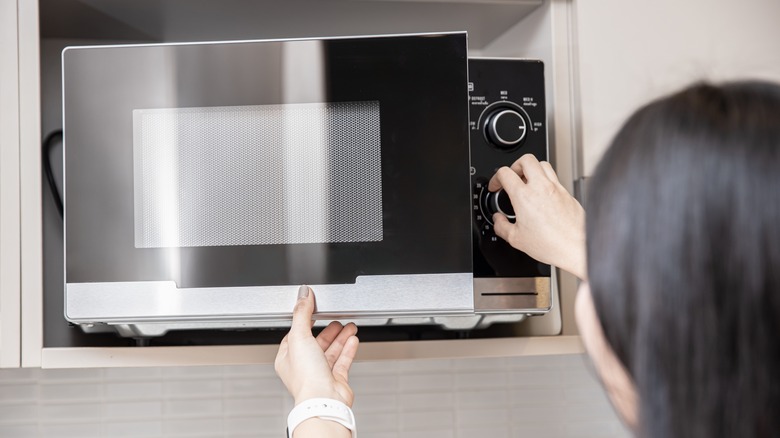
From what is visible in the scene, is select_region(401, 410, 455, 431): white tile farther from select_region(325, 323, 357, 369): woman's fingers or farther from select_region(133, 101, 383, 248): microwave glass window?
select_region(133, 101, 383, 248): microwave glass window

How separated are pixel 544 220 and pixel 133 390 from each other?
760 millimetres

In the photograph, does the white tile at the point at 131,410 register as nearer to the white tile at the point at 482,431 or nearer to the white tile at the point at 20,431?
the white tile at the point at 20,431

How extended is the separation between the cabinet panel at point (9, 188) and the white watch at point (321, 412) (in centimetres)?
35

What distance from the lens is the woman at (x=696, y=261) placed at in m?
0.40

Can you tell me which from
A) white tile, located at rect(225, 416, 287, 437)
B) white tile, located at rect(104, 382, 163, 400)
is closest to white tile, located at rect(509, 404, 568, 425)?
white tile, located at rect(225, 416, 287, 437)

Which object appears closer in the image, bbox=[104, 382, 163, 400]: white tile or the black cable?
the black cable

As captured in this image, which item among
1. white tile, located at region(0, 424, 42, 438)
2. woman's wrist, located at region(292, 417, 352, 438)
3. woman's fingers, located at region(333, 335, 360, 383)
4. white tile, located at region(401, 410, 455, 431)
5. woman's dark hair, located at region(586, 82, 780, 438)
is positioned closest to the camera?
woman's dark hair, located at region(586, 82, 780, 438)

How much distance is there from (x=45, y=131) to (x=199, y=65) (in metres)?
0.35

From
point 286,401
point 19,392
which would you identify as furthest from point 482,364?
point 19,392

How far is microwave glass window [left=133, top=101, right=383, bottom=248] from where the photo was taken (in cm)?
73

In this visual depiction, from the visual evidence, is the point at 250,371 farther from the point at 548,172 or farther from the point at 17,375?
the point at 548,172

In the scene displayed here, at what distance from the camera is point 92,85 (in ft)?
2.39

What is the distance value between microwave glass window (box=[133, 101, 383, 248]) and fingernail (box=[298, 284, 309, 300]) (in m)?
0.05

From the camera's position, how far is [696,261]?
1.34ft
